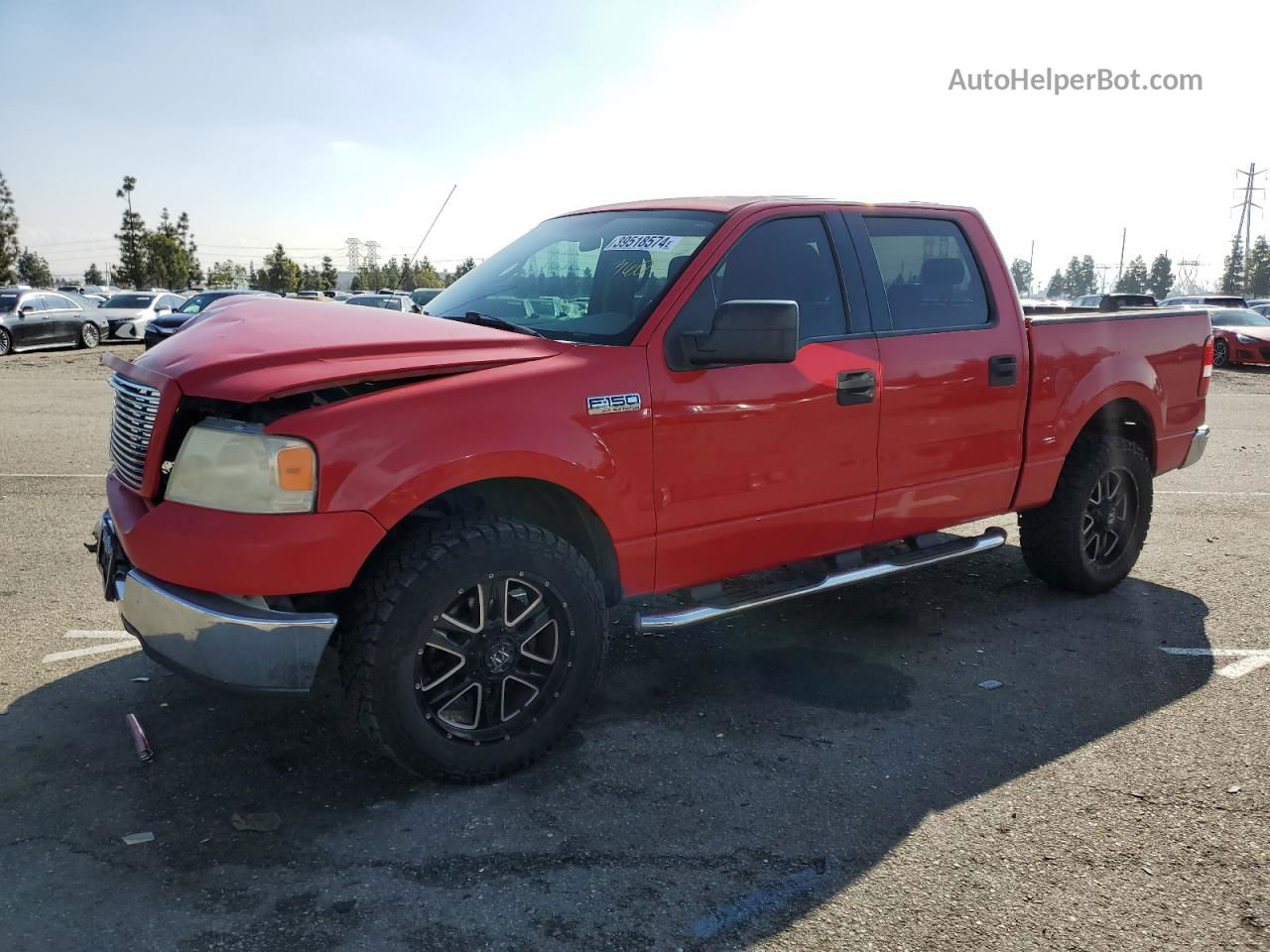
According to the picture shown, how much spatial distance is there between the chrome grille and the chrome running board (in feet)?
5.74

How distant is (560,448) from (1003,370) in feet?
7.72

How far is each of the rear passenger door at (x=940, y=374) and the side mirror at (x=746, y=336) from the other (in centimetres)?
87

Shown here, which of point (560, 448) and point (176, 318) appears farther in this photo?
point (176, 318)

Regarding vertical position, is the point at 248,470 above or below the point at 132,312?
below

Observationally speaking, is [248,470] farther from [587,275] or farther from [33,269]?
[33,269]

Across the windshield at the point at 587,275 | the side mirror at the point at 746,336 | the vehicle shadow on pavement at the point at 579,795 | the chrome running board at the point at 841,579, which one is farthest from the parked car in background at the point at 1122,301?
the side mirror at the point at 746,336

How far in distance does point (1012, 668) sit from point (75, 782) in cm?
368

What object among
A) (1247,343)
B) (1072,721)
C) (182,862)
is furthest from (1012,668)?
(1247,343)

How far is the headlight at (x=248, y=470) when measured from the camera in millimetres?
2881

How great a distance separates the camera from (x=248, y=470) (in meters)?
2.91

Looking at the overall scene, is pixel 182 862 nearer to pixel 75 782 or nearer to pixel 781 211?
pixel 75 782

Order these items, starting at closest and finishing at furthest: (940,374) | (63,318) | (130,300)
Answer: (940,374), (63,318), (130,300)

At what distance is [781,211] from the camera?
402cm

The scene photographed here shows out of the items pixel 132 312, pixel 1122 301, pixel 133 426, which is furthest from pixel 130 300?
pixel 133 426
